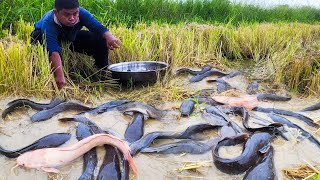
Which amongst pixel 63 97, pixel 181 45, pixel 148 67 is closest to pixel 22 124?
pixel 63 97

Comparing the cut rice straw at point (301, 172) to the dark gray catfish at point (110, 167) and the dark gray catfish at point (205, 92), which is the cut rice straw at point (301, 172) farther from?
the dark gray catfish at point (205, 92)

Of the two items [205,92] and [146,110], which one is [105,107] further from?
[205,92]

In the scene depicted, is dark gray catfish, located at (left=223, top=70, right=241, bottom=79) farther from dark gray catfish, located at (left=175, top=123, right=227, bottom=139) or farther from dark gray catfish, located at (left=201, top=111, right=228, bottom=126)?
dark gray catfish, located at (left=175, top=123, right=227, bottom=139)

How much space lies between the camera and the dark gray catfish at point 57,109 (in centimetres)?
314

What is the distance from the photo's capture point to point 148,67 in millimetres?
4496

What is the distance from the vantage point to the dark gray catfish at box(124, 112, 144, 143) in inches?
114

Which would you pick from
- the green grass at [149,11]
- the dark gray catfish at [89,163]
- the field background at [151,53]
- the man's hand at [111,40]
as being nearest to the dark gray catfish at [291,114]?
the field background at [151,53]

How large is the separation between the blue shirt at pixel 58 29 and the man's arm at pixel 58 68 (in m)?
0.06

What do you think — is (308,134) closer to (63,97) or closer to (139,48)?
(63,97)

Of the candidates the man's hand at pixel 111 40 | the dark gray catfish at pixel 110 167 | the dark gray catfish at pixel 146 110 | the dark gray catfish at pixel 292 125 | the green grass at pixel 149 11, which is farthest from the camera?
the green grass at pixel 149 11

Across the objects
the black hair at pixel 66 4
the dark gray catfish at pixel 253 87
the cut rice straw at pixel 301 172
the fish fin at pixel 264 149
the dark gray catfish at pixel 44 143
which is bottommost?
the cut rice straw at pixel 301 172


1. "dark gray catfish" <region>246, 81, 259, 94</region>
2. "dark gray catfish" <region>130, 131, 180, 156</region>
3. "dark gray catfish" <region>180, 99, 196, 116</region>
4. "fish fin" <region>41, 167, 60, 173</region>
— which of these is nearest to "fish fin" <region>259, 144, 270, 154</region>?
"dark gray catfish" <region>130, 131, 180, 156</region>

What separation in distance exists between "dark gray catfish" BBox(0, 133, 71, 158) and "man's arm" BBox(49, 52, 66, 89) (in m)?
0.94

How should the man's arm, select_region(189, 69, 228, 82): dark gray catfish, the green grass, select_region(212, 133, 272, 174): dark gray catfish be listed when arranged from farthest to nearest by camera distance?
the green grass < select_region(189, 69, 228, 82): dark gray catfish < the man's arm < select_region(212, 133, 272, 174): dark gray catfish
